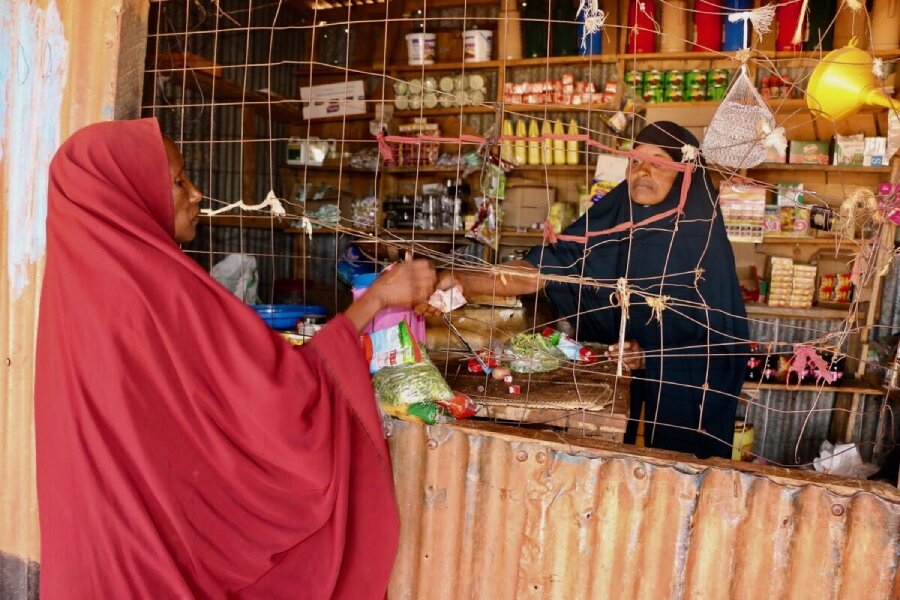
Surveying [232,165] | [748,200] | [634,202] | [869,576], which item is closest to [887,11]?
[748,200]

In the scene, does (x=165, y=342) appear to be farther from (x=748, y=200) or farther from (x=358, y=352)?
(x=748, y=200)

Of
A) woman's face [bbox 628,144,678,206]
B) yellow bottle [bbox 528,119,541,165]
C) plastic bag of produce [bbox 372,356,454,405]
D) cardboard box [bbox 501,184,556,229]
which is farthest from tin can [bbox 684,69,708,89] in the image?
plastic bag of produce [bbox 372,356,454,405]

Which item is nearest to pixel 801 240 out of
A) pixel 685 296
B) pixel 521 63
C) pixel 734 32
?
pixel 734 32

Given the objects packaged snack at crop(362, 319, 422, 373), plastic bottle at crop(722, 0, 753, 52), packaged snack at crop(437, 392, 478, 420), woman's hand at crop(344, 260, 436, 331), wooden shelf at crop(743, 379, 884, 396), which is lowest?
wooden shelf at crop(743, 379, 884, 396)

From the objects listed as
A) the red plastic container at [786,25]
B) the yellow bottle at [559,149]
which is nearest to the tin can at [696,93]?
the red plastic container at [786,25]

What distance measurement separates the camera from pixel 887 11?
167 inches

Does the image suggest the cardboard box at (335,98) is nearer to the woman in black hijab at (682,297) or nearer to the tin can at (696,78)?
the tin can at (696,78)

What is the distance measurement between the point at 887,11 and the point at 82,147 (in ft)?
15.1

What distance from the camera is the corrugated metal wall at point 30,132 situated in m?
2.34

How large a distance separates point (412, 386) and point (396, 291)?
0.28 meters

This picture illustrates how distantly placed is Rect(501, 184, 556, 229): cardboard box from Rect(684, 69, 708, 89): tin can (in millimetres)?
1214

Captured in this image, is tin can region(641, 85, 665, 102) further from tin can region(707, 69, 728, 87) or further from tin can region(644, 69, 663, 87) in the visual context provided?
tin can region(707, 69, 728, 87)

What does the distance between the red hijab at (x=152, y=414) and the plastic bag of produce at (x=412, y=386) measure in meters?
0.27

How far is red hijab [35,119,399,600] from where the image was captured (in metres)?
1.59
